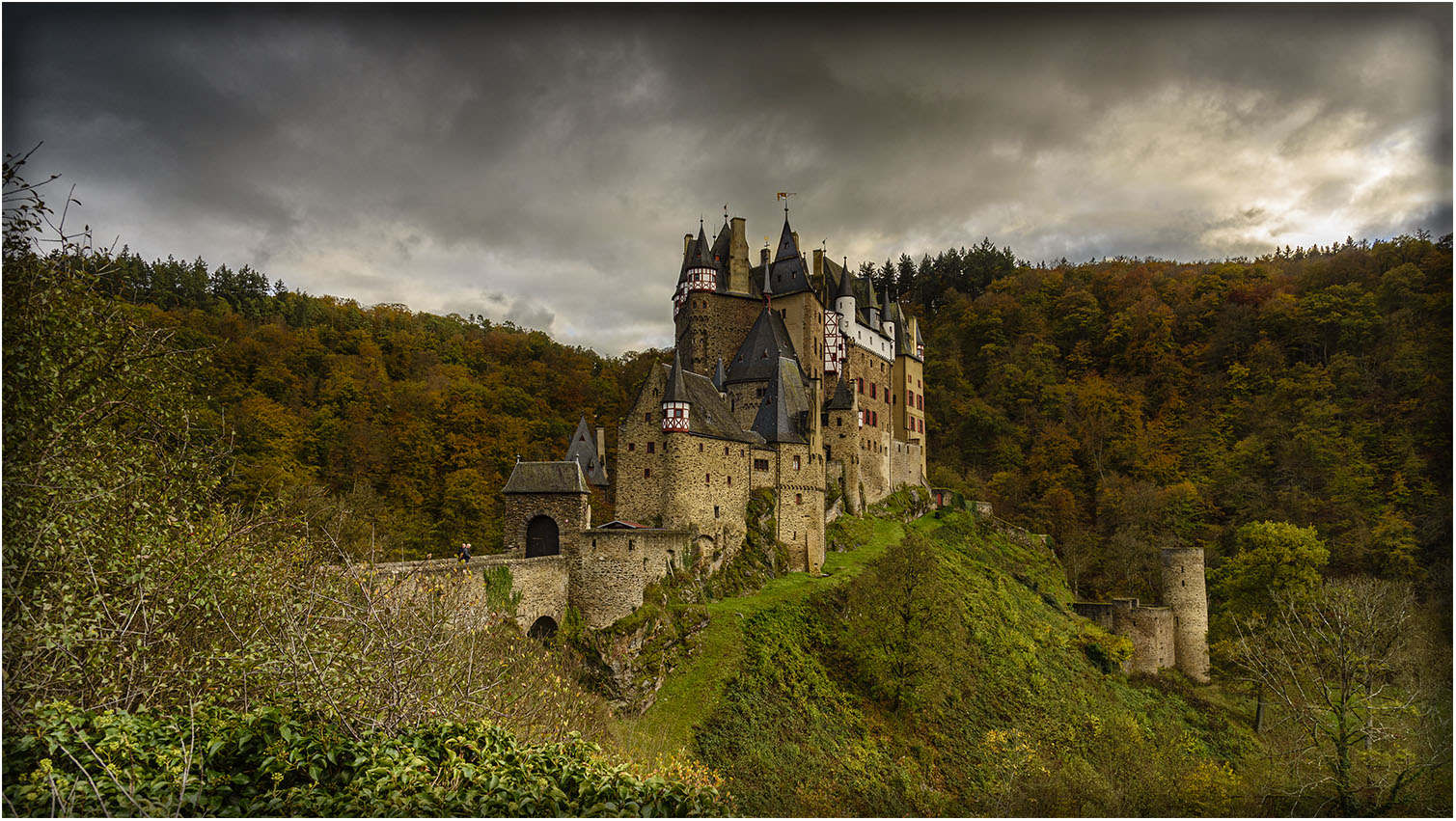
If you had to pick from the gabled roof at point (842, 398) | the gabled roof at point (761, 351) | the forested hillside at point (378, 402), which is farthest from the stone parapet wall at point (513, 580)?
the gabled roof at point (842, 398)

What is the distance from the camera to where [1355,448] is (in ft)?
135

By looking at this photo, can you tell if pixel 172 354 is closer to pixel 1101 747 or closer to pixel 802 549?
pixel 802 549

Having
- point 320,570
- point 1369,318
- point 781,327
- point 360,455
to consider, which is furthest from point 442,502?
point 1369,318

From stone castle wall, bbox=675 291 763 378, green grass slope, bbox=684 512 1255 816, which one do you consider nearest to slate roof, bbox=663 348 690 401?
green grass slope, bbox=684 512 1255 816

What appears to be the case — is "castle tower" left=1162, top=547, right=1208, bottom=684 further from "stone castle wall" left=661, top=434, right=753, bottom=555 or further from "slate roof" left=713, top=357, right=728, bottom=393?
"slate roof" left=713, top=357, right=728, bottom=393

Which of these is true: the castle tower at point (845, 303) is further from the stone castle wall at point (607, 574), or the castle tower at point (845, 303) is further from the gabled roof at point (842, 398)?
the stone castle wall at point (607, 574)

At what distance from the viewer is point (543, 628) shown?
65.2 feet

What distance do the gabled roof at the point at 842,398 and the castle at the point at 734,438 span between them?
68 mm

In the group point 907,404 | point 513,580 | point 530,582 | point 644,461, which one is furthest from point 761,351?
point 513,580


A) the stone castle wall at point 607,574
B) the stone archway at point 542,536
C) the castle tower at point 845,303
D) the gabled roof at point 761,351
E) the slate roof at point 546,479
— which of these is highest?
the castle tower at point 845,303

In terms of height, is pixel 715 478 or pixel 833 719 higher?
pixel 715 478

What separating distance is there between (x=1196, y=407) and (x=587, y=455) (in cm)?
4267

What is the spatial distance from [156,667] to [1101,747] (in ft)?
78.9

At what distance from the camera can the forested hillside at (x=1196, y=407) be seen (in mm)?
38750
